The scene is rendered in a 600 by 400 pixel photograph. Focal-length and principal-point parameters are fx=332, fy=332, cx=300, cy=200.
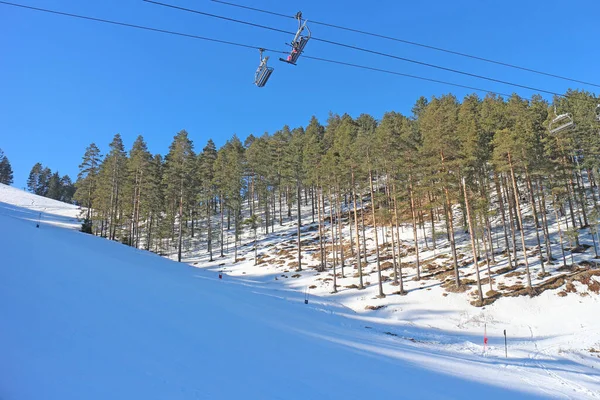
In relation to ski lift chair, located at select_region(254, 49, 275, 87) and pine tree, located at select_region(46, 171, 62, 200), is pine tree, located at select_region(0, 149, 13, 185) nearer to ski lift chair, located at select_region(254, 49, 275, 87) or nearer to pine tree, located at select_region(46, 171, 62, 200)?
pine tree, located at select_region(46, 171, 62, 200)

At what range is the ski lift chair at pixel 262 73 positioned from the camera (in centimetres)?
932

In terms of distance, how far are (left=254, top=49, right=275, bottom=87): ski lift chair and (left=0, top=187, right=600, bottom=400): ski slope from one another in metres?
7.49

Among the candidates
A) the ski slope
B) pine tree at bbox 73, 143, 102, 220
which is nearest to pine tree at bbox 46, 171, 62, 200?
pine tree at bbox 73, 143, 102, 220

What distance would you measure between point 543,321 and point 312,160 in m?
27.1

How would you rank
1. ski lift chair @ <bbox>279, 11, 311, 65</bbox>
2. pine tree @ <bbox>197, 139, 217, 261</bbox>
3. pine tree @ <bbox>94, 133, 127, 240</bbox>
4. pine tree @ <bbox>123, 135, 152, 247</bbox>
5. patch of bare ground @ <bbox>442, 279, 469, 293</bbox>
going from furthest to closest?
pine tree @ <bbox>197, 139, 217, 261</bbox>
pine tree @ <bbox>123, 135, 152, 247</bbox>
pine tree @ <bbox>94, 133, 127, 240</bbox>
patch of bare ground @ <bbox>442, 279, 469, 293</bbox>
ski lift chair @ <bbox>279, 11, 311, 65</bbox>

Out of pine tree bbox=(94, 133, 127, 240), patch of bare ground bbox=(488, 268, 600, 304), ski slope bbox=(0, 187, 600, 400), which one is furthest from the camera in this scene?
pine tree bbox=(94, 133, 127, 240)

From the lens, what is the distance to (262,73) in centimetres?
945

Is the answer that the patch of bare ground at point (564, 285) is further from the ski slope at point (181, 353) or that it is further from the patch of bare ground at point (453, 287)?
the ski slope at point (181, 353)

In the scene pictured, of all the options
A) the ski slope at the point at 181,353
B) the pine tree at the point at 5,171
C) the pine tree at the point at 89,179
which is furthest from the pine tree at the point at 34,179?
the ski slope at the point at 181,353

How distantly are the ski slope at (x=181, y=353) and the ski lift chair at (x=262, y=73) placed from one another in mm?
7485

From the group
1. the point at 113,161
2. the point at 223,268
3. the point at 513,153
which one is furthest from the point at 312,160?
the point at 113,161

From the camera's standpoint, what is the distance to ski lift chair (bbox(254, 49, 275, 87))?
367 inches

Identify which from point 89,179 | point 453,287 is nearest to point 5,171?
point 89,179

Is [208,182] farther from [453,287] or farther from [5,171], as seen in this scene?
[5,171]
